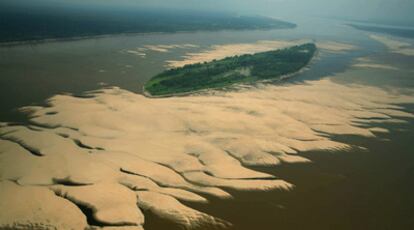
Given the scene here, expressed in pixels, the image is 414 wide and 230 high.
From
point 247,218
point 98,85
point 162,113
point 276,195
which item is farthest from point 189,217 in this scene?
point 98,85

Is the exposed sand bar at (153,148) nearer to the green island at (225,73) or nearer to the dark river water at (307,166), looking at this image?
the dark river water at (307,166)

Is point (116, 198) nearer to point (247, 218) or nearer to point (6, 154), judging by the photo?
point (247, 218)

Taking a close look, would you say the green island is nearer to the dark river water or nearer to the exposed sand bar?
the dark river water

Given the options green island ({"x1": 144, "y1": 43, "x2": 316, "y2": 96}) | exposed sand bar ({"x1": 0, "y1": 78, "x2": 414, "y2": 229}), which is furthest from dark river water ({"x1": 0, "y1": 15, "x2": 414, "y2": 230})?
green island ({"x1": 144, "y1": 43, "x2": 316, "y2": 96})

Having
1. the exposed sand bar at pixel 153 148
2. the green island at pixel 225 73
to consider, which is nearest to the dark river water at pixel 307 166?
the exposed sand bar at pixel 153 148

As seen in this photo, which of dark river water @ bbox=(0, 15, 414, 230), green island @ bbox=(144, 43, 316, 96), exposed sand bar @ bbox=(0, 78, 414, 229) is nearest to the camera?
exposed sand bar @ bbox=(0, 78, 414, 229)

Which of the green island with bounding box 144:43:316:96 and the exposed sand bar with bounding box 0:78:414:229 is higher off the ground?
the green island with bounding box 144:43:316:96

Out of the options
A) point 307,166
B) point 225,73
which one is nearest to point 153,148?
point 307,166
